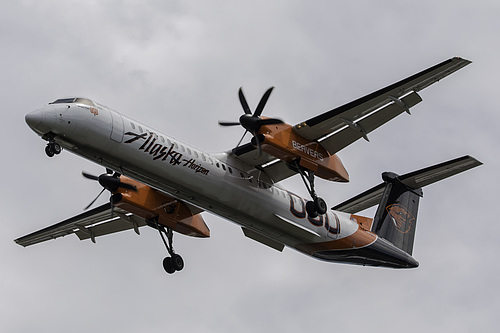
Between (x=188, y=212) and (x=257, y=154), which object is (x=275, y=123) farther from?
(x=188, y=212)

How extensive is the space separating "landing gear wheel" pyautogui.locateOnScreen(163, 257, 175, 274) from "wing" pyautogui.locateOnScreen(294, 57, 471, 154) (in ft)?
20.1

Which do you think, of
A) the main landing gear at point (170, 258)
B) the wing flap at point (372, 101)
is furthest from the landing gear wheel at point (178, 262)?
the wing flap at point (372, 101)

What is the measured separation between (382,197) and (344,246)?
3.06 m

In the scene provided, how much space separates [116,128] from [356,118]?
22.7ft

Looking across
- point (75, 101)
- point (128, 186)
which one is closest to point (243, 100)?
point (128, 186)

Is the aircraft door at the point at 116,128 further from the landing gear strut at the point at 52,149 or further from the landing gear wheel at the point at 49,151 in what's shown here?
the landing gear wheel at the point at 49,151

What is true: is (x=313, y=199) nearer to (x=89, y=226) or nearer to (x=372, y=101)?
(x=372, y=101)

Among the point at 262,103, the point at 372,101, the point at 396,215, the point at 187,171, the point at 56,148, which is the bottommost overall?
the point at 56,148

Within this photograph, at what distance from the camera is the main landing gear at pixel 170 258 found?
2505cm

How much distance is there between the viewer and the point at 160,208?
983 inches

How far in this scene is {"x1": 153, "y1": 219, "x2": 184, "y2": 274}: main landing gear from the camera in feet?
82.2

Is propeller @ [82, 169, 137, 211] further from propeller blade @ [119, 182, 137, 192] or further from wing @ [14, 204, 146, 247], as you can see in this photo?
wing @ [14, 204, 146, 247]

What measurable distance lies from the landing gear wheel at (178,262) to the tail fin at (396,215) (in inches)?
268

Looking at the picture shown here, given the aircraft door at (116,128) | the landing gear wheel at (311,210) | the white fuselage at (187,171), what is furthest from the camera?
the landing gear wheel at (311,210)
